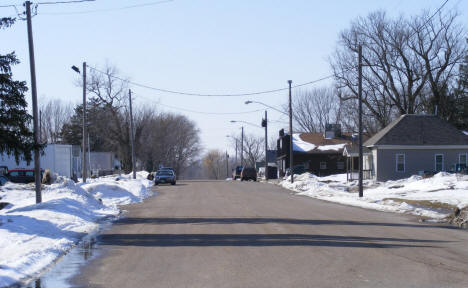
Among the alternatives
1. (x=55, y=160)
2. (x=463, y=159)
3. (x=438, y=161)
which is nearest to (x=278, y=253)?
(x=438, y=161)

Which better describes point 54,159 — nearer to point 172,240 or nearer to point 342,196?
Result: point 342,196

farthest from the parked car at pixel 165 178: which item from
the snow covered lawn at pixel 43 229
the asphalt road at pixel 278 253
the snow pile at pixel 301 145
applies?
the asphalt road at pixel 278 253

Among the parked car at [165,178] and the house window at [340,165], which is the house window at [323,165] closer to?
the house window at [340,165]

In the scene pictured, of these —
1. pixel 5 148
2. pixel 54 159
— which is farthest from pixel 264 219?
pixel 54 159

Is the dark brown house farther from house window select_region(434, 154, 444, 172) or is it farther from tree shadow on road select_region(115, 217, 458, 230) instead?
tree shadow on road select_region(115, 217, 458, 230)

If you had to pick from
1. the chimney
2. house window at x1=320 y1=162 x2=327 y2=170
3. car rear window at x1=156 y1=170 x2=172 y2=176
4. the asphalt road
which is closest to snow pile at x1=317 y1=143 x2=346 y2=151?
the chimney

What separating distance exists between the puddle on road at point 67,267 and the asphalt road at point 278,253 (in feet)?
0.77

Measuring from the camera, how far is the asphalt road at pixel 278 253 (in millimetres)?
9516

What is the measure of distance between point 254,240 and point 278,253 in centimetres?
215

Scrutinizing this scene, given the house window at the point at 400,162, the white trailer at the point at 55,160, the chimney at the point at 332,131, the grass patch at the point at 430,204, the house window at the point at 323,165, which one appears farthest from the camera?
the house window at the point at 323,165

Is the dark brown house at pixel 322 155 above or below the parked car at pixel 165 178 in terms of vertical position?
above

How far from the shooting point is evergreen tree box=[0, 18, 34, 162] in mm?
17516

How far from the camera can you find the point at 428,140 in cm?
4884

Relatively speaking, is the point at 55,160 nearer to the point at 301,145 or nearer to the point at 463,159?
the point at 301,145
